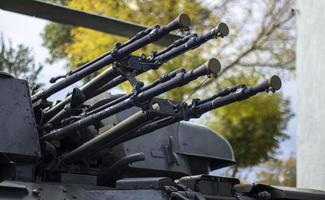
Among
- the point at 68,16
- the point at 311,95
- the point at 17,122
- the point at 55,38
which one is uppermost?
the point at 55,38

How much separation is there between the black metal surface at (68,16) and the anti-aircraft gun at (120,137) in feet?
4.04

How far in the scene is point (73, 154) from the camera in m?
7.42

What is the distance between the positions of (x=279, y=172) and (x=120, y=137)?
98.6ft

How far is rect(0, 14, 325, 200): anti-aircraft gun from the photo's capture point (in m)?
6.41

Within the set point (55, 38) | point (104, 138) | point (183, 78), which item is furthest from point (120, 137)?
point (55, 38)

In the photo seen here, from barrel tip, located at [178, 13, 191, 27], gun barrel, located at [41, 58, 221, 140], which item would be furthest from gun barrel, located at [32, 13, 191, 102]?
gun barrel, located at [41, 58, 221, 140]

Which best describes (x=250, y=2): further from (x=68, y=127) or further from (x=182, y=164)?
(x=68, y=127)

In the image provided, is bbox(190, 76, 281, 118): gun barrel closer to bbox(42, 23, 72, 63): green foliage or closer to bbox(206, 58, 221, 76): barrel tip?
bbox(206, 58, 221, 76): barrel tip

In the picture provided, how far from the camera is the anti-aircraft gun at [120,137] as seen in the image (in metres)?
6.41

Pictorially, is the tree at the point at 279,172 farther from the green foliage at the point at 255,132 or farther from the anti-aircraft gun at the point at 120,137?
the anti-aircraft gun at the point at 120,137

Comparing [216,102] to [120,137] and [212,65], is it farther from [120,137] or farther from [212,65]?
[120,137]

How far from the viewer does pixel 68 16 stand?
9109 mm

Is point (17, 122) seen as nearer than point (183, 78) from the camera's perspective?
No

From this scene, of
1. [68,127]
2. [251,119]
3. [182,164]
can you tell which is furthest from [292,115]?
[68,127]
